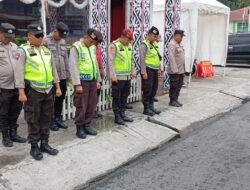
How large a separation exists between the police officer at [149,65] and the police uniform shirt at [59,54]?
1613mm

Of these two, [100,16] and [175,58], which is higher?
[100,16]

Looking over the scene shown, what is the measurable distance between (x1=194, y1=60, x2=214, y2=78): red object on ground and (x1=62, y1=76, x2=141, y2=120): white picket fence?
16.0ft

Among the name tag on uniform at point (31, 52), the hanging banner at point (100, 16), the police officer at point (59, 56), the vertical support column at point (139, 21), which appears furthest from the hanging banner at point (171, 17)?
the name tag on uniform at point (31, 52)

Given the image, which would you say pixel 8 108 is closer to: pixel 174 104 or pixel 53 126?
pixel 53 126

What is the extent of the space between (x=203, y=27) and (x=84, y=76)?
8.88m

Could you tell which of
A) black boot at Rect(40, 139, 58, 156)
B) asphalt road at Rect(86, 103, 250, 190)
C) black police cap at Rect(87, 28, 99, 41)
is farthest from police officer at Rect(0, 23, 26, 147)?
asphalt road at Rect(86, 103, 250, 190)

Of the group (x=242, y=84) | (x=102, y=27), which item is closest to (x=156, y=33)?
(x=102, y=27)

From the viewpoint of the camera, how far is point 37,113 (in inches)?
172

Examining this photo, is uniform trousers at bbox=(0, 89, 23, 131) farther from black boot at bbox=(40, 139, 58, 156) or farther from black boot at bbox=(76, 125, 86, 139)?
black boot at bbox=(76, 125, 86, 139)

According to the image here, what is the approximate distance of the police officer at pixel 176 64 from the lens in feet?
24.1

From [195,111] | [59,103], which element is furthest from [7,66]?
[195,111]

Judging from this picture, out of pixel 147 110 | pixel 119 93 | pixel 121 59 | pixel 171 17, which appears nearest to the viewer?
pixel 121 59

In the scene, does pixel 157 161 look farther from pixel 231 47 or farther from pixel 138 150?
pixel 231 47

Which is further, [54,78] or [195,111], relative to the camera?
[195,111]
